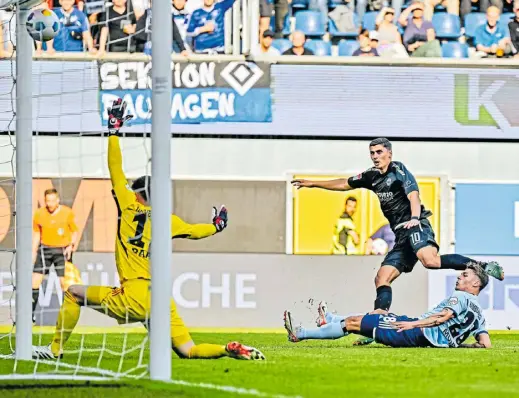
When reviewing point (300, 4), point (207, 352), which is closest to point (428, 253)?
point (207, 352)

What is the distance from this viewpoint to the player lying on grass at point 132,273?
987cm

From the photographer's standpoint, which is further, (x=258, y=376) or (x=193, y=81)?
(x=193, y=81)

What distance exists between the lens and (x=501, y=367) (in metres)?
9.84

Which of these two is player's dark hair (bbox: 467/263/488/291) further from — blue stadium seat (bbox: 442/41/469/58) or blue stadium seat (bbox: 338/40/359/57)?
blue stadium seat (bbox: 442/41/469/58)

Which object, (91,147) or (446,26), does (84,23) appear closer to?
(91,147)

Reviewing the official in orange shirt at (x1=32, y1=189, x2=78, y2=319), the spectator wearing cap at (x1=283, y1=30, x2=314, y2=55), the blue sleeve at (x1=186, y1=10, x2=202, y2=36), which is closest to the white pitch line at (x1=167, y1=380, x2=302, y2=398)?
the official in orange shirt at (x1=32, y1=189, x2=78, y2=319)

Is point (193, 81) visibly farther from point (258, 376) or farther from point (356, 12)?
point (258, 376)

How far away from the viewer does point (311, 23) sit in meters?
19.2

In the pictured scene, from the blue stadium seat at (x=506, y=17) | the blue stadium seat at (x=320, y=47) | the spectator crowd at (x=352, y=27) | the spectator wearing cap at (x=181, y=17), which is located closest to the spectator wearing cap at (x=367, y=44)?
the spectator crowd at (x=352, y=27)

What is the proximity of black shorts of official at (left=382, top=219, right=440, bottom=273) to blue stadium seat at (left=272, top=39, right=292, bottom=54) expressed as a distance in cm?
555

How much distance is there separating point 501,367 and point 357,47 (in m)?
9.62

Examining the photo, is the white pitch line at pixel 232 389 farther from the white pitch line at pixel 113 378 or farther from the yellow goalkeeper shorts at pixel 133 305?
the yellow goalkeeper shorts at pixel 133 305

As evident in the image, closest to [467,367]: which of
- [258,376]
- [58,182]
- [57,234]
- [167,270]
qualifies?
[258,376]

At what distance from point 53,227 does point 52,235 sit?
0.10 meters
